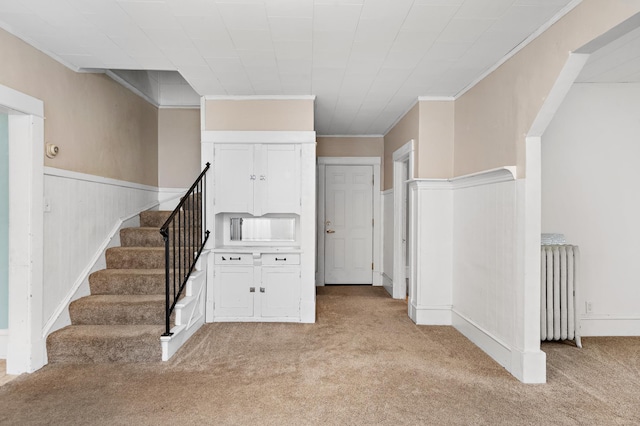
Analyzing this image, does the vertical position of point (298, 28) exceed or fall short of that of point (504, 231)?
it exceeds it

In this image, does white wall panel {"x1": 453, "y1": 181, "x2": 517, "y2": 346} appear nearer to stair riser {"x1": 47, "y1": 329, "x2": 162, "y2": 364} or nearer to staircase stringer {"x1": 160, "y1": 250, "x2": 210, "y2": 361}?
staircase stringer {"x1": 160, "y1": 250, "x2": 210, "y2": 361}

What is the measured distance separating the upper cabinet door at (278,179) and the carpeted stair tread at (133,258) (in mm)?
1109

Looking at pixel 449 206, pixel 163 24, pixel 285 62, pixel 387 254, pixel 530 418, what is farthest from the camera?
pixel 387 254

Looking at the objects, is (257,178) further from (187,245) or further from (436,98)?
(436,98)

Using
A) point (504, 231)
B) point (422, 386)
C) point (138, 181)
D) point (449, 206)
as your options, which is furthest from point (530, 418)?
point (138, 181)

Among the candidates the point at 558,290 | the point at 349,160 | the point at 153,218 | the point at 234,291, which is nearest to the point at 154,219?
the point at 153,218

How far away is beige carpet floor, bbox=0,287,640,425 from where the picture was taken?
2.20 metres

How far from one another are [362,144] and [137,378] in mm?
4615

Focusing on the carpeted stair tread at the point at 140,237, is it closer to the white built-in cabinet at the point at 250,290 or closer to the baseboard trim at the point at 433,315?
the white built-in cabinet at the point at 250,290

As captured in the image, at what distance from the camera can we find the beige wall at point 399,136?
424 centimetres

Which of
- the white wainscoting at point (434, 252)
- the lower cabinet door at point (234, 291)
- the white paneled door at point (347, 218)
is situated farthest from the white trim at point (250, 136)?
the white paneled door at point (347, 218)

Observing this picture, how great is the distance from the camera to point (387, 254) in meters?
5.87

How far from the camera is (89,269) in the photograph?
11.6 ft

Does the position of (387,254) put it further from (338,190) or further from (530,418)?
(530,418)
